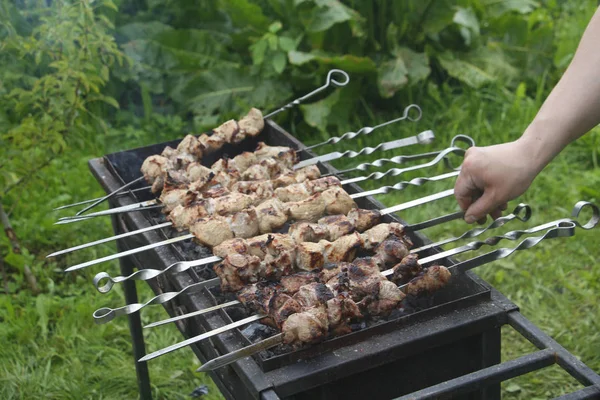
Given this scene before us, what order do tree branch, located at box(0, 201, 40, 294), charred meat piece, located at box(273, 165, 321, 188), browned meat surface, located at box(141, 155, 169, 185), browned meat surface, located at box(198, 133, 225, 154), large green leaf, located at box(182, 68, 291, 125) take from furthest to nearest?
1. large green leaf, located at box(182, 68, 291, 125)
2. tree branch, located at box(0, 201, 40, 294)
3. browned meat surface, located at box(198, 133, 225, 154)
4. browned meat surface, located at box(141, 155, 169, 185)
5. charred meat piece, located at box(273, 165, 321, 188)

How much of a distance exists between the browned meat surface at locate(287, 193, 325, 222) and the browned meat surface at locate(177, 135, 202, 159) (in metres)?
0.72

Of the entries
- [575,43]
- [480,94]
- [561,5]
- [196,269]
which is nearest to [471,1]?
[480,94]

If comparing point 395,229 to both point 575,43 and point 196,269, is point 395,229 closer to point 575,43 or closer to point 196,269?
point 196,269

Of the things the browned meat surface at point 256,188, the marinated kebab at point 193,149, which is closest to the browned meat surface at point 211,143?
the marinated kebab at point 193,149

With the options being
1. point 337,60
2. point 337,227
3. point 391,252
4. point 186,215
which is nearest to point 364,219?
point 337,227

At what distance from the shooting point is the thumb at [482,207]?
91.4 inches

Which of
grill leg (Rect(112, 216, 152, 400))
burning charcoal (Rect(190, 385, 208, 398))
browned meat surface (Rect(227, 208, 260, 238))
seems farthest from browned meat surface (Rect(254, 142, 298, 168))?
burning charcoal (Rect(190, 385, 208, 398))

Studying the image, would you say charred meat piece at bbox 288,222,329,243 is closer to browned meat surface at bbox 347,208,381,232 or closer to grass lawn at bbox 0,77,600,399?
browned meat surface at bbox 347,208,381,232

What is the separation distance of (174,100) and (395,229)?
4073 mm

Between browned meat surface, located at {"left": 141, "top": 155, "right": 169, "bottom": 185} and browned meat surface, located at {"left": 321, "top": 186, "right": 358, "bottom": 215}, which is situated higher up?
browned meat surface, located at {"left": 141, "top": 155, "right": 169, "bottom": 185}

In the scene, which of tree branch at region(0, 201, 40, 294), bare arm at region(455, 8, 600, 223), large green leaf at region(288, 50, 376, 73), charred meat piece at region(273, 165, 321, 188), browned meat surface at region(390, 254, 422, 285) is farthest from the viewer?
large green leaf at region(288, 50, 376, 73)

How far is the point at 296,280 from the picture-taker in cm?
227

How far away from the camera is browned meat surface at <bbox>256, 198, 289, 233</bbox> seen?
8.55 feet

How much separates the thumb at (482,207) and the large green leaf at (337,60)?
3.26 metres
